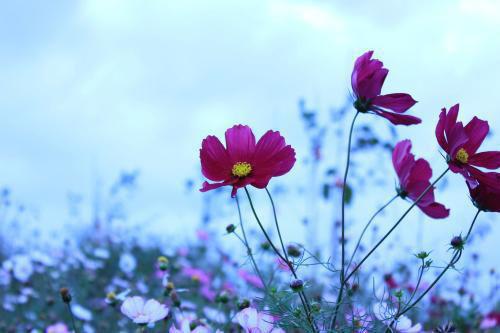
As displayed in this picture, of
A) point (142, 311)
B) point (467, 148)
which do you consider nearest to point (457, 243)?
point (467, 148)

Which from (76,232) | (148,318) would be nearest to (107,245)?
(76,232)

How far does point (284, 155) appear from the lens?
122cm

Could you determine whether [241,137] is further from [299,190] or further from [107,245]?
[107,245]

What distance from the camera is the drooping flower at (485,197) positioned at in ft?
3.95

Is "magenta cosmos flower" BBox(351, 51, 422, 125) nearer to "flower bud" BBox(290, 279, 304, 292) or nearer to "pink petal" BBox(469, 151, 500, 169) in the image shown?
"pink petal" BBox(469, 151, 500, 169)

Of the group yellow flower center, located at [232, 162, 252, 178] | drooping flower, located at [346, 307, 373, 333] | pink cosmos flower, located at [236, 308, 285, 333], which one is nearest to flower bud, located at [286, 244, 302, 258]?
drooping flower, located at [346, 307, 373, 333]

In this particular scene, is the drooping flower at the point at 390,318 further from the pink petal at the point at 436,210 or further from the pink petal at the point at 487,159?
the pink petal at the point at 487,159

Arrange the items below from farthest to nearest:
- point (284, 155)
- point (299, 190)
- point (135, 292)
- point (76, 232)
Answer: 1. point (76, 232)
2. point (299, 190)
3. point (135, 292)
4. point (284, 155)

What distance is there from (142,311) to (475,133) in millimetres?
870

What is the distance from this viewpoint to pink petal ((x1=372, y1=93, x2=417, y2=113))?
3.96 feet

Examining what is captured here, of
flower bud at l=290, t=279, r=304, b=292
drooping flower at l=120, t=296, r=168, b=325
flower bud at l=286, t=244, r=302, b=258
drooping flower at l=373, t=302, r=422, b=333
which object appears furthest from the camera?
flower bud at l=286, t=244, r=302, b=258

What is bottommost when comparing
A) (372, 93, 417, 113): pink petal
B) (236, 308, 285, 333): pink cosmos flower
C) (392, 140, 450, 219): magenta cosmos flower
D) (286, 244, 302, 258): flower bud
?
(236, 308, 285, 333): pink cosmos flower

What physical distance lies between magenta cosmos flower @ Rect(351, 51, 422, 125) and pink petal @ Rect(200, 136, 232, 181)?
10.4 inches

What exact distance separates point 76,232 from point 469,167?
6.05 meters
